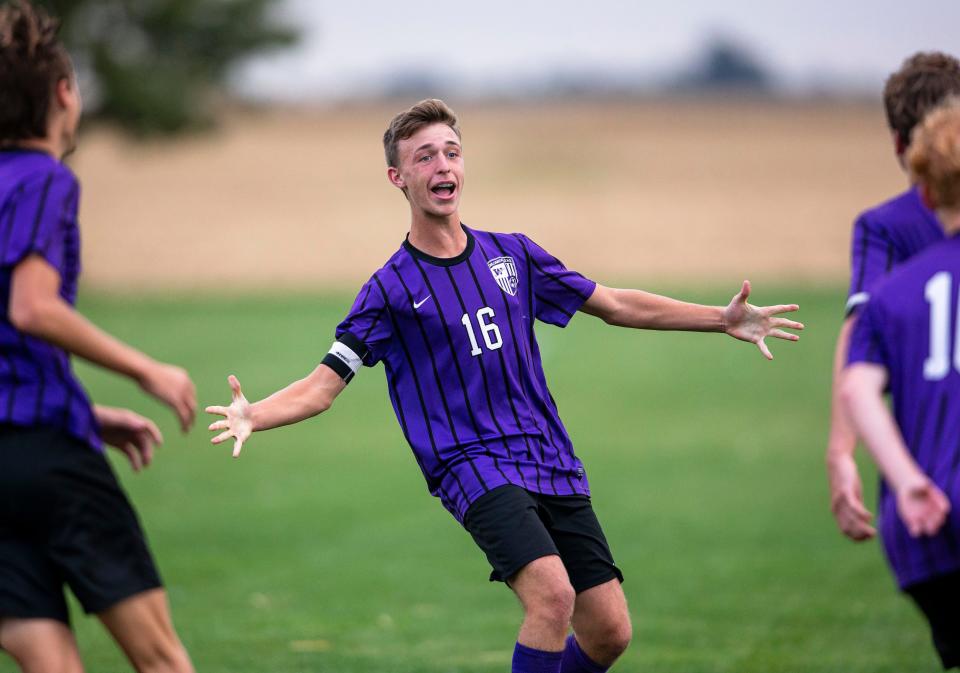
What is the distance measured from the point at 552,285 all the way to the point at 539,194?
41722 mm

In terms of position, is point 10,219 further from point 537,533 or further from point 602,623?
point 602,623

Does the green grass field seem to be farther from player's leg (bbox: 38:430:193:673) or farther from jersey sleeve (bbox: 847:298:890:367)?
jersey sleeve (bbox: 847:298:890:367)

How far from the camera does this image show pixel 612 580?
17.3 ft

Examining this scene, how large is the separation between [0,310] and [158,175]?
165ft

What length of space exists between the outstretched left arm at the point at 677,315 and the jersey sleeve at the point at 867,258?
122cm

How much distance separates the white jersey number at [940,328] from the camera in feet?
11.8

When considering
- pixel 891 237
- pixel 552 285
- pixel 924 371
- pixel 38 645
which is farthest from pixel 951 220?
pixel 38 645

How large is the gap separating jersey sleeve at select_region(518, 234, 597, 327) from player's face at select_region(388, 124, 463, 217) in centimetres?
40

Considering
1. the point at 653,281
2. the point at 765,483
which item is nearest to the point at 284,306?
the point at 653,281

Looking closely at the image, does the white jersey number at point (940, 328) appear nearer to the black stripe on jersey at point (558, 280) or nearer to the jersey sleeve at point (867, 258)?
the jersey sleeve at point (867, 258)

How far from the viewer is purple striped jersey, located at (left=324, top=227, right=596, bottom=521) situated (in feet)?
16.9

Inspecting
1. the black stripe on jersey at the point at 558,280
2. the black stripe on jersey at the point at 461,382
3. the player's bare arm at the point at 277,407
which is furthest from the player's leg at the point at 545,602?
the black stripe on jersey at the point at 558,280

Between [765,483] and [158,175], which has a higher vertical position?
[158,175]

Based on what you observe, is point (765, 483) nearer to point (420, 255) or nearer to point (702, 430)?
point (702, 430)
